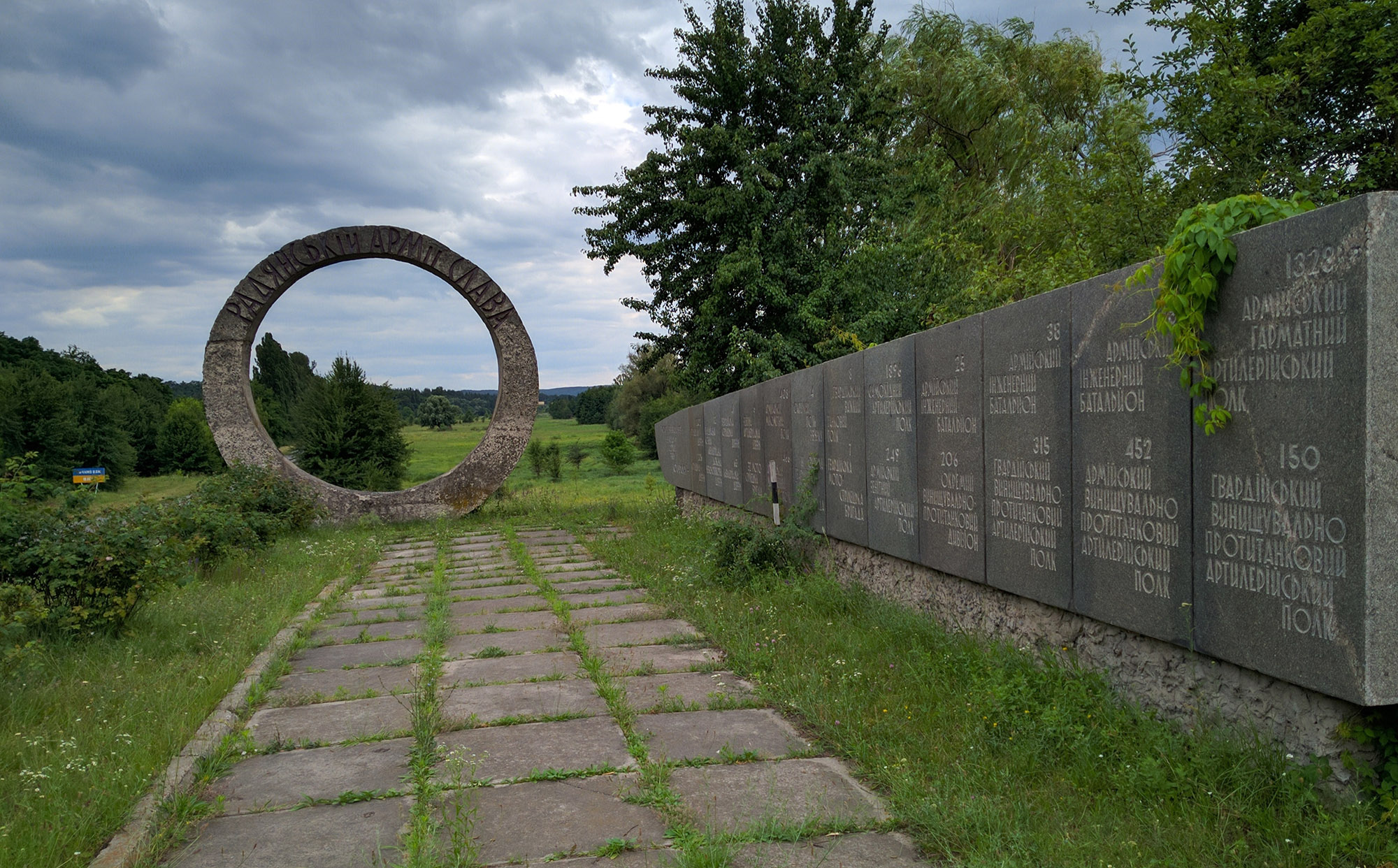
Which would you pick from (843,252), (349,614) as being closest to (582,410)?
(843,252)

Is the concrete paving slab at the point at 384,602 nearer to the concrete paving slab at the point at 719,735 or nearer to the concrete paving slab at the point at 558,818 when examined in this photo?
the concrete paving slab at the point at 719,735

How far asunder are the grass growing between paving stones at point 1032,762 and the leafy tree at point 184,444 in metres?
39.3

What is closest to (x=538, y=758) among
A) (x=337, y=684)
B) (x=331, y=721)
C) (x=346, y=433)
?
(x=331, y=721)

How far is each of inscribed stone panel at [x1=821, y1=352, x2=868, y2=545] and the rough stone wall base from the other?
0.65 m

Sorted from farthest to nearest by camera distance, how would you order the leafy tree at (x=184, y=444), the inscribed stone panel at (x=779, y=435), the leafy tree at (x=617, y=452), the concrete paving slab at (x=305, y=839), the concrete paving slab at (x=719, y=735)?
1. the leafy tree at (x=184, y=444)
2. the leafy tree at (x=617, y=452)
3. the inscribed stone panel at (x=779, y=435)
4. the concrete paving slab at (x=719, y=735)
5. the concrete paving slab at (x=305, y=839)

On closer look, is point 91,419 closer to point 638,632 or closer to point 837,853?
point 638,632

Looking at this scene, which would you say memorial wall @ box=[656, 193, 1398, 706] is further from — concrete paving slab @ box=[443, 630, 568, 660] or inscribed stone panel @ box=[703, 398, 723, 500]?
inscribed stone panel @ box=[703, 398, 723, 500]

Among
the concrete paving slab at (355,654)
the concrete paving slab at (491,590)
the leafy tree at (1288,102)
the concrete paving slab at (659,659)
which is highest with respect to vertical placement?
the leafy tree at (1288,102)

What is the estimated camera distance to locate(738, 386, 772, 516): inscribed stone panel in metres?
8.21

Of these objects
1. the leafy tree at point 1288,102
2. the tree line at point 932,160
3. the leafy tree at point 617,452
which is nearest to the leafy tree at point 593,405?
the leafy tree at point 617,452

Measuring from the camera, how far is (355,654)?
518 cm

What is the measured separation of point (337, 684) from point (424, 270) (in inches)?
377

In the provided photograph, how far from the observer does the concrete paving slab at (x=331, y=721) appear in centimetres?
372

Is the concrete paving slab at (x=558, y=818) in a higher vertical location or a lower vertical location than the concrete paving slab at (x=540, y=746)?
higher
